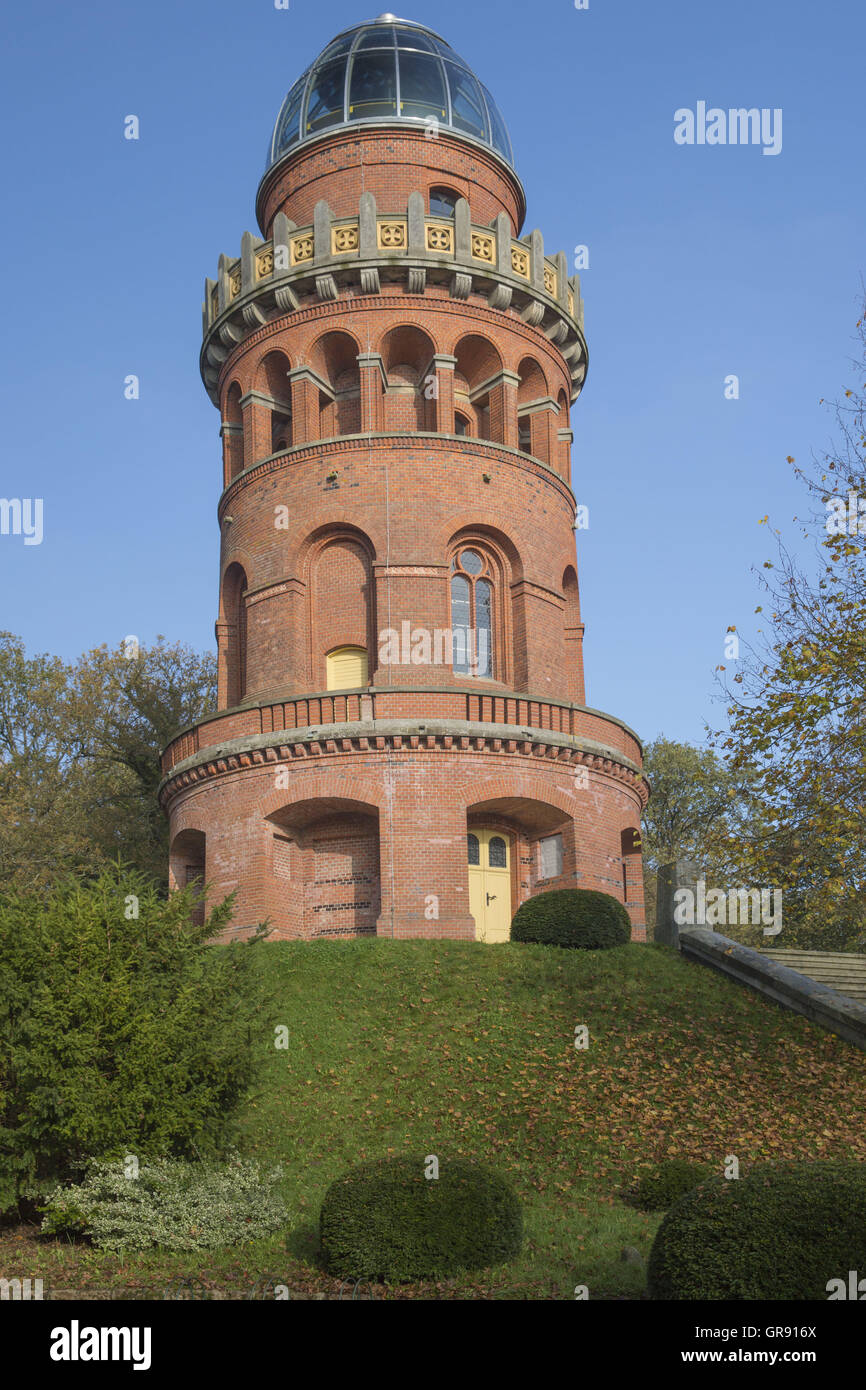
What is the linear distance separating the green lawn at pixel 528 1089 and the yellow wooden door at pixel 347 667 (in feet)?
21.4

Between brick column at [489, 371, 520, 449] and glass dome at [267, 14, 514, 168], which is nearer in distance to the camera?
brick column at [489, 371, 520, 449]

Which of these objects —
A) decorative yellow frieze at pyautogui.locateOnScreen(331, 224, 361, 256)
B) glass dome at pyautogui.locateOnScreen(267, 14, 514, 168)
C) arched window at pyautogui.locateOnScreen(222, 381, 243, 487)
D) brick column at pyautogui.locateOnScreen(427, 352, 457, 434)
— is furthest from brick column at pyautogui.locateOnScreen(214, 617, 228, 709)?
glass dome at pyautogui.locateOnScreen(267, 14, 514, 168)

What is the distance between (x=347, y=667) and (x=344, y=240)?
9.33 metres

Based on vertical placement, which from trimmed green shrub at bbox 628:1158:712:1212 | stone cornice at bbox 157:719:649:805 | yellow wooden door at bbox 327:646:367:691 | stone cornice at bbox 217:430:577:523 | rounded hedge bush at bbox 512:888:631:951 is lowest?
trimmed green shrub at bbox 628:1158:712:1212

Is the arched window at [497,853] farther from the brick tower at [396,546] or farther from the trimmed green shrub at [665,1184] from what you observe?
the trimmed green shrub at [665,1184]

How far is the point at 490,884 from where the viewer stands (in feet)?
85.3

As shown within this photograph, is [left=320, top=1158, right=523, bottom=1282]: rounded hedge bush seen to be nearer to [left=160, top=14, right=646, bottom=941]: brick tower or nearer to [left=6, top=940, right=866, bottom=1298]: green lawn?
[left=6, top=940, right=866, bottom=1298]: green lawn

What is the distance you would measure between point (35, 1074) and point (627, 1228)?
5.67 meters

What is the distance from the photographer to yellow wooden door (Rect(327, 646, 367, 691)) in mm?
26984

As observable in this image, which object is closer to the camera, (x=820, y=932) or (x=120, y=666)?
(x=820, y=932)

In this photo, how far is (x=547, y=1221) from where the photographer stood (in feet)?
42.2

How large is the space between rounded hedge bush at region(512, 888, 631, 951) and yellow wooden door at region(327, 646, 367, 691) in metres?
6.38

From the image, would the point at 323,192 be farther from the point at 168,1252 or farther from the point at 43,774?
the point at 168,1252
